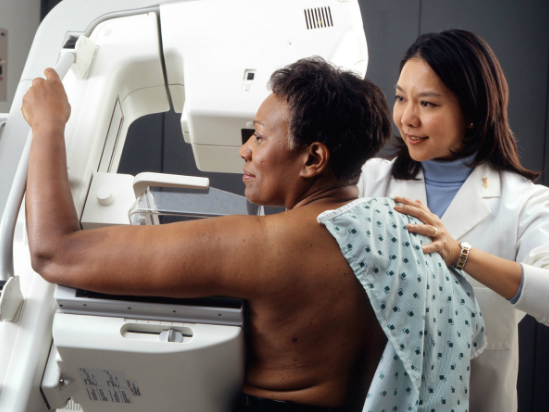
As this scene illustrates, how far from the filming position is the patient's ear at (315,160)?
0.99 metres

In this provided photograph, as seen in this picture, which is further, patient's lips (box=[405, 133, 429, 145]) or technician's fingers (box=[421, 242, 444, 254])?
patient's lips (box=[405, 133, 429, 145])

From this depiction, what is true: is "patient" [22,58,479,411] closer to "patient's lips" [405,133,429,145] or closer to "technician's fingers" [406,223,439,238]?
"technician's fingers" [406,223,439,238]

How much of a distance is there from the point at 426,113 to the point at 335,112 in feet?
1.49

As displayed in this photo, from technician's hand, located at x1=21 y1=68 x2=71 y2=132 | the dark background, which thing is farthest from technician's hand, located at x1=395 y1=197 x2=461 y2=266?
the dark background

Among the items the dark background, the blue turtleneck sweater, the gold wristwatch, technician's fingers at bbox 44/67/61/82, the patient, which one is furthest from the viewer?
the dark background

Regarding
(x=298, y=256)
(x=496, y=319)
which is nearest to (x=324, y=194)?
(x=298, y=256)

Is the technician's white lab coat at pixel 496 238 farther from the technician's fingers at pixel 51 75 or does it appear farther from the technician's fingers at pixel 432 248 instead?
the technician's fingers at pixel 51 75

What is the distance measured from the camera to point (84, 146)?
129 centimetres

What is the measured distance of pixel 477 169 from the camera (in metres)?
1.45

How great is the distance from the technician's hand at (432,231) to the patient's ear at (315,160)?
6.9 inches

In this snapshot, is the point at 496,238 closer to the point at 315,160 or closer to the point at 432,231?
the point at 432,231

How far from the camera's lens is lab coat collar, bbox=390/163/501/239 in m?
1.40

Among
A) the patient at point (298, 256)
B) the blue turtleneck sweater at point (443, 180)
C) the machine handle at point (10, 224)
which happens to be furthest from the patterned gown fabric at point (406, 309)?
the machine handle at point (10, 224)

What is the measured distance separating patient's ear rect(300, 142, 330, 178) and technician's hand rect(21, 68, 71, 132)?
0.58 meters
